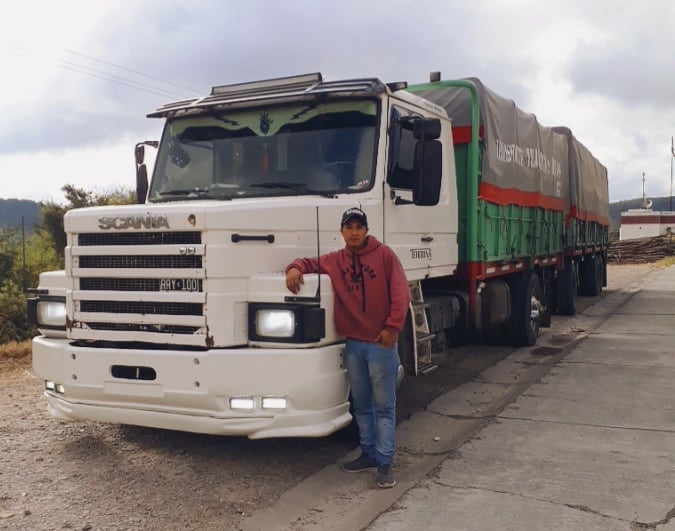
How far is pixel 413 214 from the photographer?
20.1ft

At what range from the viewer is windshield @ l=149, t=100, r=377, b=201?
550cm

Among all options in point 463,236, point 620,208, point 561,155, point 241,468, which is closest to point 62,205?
point 561,155

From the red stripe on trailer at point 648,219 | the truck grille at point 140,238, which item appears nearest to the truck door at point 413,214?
the truck grille at point 140,238

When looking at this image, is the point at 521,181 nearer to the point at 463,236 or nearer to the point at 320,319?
the point at 463,236

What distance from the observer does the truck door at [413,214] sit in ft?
18.4

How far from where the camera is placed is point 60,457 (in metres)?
5.40

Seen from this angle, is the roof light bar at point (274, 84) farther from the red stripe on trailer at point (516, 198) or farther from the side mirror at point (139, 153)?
the red stripe on trailer at point (516, 198)

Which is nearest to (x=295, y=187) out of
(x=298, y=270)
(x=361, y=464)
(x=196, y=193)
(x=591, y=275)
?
(x=196, y=193)

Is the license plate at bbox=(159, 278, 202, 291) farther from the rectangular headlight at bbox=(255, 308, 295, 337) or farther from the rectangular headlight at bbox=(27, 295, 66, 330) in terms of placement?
the rectangular headlight at bbox=(27, 295, 66, 330)

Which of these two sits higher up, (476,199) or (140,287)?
(476,199)

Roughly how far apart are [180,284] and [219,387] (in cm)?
74

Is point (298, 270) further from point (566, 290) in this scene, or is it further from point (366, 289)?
point (566, 290)

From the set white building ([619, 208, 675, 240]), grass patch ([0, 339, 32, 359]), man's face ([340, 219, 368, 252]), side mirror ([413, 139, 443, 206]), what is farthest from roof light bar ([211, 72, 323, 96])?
white building ([619, 208, 675, 240])

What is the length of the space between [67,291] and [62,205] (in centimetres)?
2339
